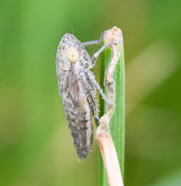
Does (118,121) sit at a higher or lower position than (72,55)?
lower

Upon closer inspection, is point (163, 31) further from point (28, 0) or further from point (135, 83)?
point (28, 0)

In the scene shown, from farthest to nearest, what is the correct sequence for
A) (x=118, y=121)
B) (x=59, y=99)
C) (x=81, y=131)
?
(x=59, y=99)
(x=81, y=131)
(x=118, y=121)

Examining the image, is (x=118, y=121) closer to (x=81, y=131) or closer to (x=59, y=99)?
(x=81, y=131)

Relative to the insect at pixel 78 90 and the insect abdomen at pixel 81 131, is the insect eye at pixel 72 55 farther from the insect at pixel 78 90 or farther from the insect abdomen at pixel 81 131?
the insect abdomen at pixel 81 131

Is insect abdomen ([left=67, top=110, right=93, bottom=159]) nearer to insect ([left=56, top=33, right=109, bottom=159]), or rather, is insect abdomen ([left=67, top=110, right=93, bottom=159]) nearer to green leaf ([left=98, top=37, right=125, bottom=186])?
insect ([left=56, top=33, right=109, bottom=159])

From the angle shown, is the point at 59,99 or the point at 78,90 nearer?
the point at 78,90

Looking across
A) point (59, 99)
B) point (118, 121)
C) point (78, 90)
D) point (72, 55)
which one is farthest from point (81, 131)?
point (59, 99)

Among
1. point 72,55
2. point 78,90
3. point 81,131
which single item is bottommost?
point 81,131
